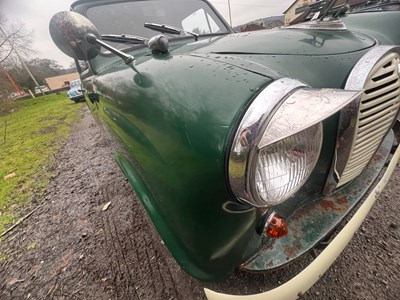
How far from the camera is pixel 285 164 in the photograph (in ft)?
2.38

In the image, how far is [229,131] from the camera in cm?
65

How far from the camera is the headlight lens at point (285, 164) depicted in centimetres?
69

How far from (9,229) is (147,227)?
178cm

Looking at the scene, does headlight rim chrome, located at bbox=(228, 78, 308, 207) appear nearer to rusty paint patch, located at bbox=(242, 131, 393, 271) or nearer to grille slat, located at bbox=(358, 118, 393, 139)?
rusty paint patch, located at bbox=(242, 131, 393, 271)

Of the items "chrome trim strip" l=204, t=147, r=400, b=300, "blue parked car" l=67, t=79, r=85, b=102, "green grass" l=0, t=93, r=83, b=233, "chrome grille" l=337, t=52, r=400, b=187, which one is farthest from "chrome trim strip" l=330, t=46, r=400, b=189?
"green grass" l=0, t=93, r=83, b=233

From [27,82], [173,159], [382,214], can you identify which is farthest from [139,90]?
[27,82]

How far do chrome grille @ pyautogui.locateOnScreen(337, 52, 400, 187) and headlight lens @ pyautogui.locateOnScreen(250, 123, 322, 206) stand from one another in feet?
Answer: 1.18

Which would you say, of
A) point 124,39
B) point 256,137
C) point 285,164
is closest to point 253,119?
point 256,137

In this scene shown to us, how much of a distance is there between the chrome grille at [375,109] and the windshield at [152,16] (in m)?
1.55

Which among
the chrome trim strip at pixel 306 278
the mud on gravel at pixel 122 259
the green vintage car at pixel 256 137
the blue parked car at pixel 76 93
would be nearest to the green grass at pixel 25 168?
the mud on gravel at pixel 122 259

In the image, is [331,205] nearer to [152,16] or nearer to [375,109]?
[375,109]

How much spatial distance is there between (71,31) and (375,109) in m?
1.63

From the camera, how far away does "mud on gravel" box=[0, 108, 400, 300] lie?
131cm

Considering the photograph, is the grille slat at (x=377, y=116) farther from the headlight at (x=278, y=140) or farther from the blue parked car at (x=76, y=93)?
the blue parked car at (x=76, y=93)
